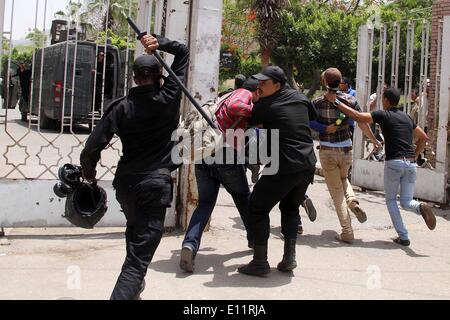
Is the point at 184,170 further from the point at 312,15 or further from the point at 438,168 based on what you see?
the point at 312,15

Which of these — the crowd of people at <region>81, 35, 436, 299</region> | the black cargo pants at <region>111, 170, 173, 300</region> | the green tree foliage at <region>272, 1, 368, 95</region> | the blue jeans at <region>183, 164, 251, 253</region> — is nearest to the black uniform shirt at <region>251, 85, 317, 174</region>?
the crowd of people at <region>81, 35, 436, 299</region>

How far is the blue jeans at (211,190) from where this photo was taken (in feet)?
16.3

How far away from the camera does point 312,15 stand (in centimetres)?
2420

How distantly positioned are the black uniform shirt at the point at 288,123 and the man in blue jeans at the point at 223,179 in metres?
0.27

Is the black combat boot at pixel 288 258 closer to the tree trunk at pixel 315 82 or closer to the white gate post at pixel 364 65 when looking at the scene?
the white gate post at pixel 364 65

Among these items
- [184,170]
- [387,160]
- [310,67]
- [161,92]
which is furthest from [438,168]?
[310,67]

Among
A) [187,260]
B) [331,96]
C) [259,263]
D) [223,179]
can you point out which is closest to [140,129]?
[223,179]

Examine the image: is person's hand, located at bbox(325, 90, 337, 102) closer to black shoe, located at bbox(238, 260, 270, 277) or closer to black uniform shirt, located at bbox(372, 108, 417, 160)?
black uniform shirt, located at bbox(372, 108, 417, 160)

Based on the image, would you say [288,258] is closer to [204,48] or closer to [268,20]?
[204,48]

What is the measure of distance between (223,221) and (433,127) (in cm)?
359

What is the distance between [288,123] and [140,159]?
4.52ft

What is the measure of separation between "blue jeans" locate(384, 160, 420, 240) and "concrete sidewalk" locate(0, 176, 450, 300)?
0.98 feet

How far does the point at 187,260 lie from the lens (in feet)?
15.9

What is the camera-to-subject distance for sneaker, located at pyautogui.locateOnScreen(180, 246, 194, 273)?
485 centimetres
